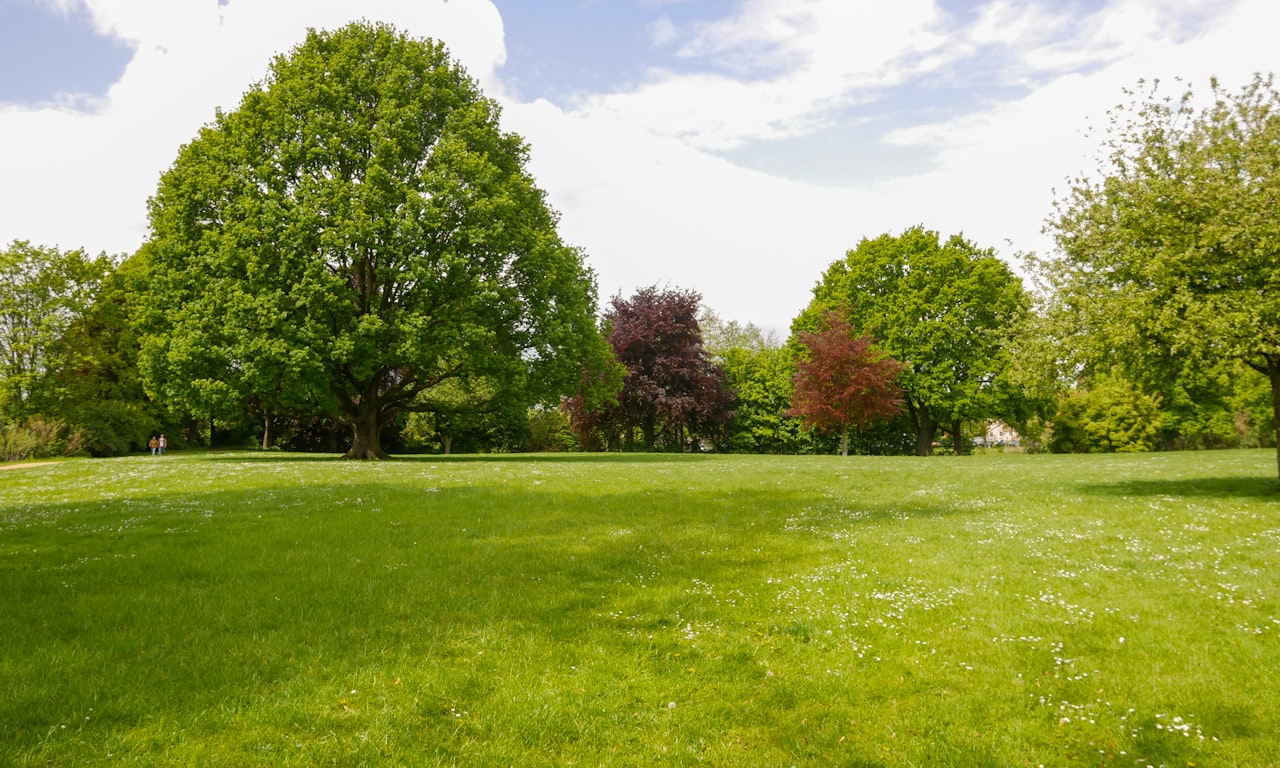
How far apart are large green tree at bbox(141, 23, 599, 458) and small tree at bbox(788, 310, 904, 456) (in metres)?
19.7

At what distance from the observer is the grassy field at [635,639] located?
213 inches

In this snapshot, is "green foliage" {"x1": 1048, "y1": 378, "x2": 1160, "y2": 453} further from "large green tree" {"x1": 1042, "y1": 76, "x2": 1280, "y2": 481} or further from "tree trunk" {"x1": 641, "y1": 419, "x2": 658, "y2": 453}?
"large green tree" {"x1": 1042, "y1": 76, "x2": 1280, "y2": 481}

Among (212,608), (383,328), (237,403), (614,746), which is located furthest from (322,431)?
(614,746)

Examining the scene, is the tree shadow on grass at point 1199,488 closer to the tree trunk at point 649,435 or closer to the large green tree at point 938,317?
the large green tree at point 938,317

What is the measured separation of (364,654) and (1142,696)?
7760 millimetres

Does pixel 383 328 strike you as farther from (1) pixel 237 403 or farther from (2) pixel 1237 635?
(2) pixel 1237 635

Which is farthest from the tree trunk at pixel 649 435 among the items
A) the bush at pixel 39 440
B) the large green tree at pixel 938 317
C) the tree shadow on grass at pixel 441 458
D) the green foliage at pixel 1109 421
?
the bush at pixel 39 440

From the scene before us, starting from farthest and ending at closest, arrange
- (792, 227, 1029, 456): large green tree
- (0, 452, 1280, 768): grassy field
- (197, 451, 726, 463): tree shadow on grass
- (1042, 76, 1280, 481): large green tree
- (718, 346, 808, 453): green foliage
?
(718, 346, 808, 453): green foliage
(792, 227, 1029, 456): large green tree
(197, 451, 726, 463): tree shadow on grass
(1042, 76, 1280, 481): large green tree
(0, 452, 1280, 768): grassy field

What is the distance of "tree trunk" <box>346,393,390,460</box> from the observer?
37156 mm

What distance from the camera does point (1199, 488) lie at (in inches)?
838

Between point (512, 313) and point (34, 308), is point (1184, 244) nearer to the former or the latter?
point (512, 313)

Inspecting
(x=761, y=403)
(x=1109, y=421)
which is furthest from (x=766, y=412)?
(x=1109, y=421)

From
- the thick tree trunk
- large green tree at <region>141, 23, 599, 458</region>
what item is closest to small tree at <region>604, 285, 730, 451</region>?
the thick tree trunk

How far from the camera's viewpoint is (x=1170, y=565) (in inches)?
426
